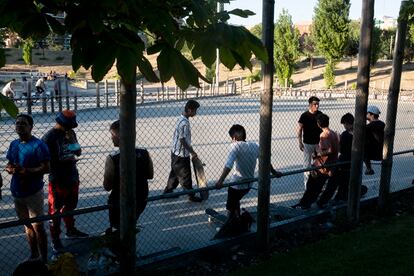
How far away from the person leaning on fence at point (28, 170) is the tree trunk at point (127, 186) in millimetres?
1507

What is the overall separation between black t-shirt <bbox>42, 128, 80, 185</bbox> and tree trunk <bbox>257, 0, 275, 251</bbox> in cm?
217

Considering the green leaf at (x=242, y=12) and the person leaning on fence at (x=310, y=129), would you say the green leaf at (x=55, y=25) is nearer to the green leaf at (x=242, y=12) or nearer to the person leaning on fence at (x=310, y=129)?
the green leaf at (x=242, y=12)

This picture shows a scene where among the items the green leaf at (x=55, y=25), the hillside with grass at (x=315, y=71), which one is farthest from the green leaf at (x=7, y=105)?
the hillside with grass at (x=315, y=71)

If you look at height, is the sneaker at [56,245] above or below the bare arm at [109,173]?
below

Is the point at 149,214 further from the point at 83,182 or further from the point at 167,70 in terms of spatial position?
the point at 167,70

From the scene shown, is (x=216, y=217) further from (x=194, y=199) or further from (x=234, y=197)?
(x=194, y=199)

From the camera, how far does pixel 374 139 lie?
277 inches

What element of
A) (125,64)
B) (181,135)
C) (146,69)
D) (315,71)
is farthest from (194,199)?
(315,71)

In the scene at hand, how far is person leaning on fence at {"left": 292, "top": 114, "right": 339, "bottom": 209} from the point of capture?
21.5 ft

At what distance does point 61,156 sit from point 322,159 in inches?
148

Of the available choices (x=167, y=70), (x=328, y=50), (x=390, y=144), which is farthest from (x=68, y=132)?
(x=328, y=50)

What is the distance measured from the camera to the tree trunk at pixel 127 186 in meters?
3.06

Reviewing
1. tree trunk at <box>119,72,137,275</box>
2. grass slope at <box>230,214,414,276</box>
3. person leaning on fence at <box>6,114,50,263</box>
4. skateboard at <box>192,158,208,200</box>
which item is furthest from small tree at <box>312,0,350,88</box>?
tree trunk at <box>119,72,137,275</box>

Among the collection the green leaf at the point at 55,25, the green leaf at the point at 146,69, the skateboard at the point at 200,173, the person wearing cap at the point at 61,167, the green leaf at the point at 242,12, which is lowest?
the skateboard at the point at 200,173
